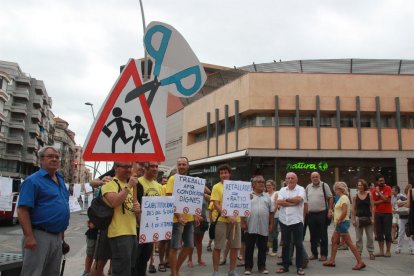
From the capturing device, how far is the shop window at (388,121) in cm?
2711

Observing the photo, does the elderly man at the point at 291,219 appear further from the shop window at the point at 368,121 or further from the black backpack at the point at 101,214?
the shop window at the point at 368,121

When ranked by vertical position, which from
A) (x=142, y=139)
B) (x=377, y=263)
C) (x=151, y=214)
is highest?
(x=142, y=139)

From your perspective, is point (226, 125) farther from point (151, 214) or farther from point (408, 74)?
point (151, 214)

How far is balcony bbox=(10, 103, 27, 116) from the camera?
68.0 meters

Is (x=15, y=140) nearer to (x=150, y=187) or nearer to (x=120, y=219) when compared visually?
(x=150, y=187)

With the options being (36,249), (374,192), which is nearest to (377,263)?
(374,192)

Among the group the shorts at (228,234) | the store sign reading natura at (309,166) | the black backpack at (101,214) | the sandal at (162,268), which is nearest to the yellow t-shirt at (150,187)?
the black backpack at (101,214)

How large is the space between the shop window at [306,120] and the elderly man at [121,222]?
940 inches

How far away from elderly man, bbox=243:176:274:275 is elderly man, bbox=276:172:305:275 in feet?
0.86

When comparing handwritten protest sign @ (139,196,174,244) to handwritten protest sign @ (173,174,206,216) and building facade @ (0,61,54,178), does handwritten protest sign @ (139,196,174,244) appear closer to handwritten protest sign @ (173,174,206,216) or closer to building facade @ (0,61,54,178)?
handwritten protest sign @ (173,174,206,216)

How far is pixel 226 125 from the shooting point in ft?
98.1

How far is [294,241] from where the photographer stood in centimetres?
737

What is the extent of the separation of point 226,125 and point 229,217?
23.3 meters

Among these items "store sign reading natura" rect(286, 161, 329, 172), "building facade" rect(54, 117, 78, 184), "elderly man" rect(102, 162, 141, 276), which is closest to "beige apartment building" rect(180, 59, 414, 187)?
"store sign reading natura" rect(286, 161, 329, 172)
